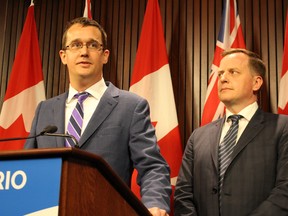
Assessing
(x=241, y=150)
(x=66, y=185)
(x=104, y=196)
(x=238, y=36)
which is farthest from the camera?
(x=238, y=36)

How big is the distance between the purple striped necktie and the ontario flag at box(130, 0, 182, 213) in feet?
3.71

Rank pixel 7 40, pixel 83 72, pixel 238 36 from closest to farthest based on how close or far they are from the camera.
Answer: pixel 83 72
pixel 238 36
pixel 7 40

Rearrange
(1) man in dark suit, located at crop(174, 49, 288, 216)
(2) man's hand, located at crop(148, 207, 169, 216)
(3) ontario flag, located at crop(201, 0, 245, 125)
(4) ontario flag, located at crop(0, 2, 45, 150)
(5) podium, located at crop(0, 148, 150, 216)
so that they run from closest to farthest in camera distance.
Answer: (5) podium, located at crop(0, 148, 150, 216)
(2) man's hand, located at crop(148, 207, 169, 216)
(1) man in dark suit, located at crop(174, 49, 288, 216)
(3) ontario flag, located at crop(201, 0, 245, 125)
(4) ontario flag, located at crop(0, 2, 45, 150)

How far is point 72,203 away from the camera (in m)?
1.16

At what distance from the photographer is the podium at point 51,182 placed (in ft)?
3.78

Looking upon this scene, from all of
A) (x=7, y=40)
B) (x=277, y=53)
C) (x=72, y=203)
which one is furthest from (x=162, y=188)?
(x=7, y=40)

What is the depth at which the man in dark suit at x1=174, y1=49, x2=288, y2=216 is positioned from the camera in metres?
2.45

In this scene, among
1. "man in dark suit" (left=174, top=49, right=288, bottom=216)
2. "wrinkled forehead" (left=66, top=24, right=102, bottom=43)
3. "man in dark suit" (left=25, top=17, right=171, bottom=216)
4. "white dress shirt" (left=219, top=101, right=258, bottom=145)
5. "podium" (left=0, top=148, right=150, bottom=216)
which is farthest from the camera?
"white dress shirt" (left=219, top=101, right=258, bottom=145)

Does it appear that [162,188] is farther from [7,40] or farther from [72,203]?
[7,40]

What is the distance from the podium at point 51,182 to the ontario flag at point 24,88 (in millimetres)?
2368

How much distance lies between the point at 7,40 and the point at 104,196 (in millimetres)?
3217

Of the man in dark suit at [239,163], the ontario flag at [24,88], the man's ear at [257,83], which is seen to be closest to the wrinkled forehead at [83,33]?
the man in dark suit at [239,163]

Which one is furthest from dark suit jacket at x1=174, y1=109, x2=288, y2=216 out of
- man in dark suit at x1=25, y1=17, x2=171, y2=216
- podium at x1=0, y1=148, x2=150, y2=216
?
podium at x1=0, y1=148, x2=150, y2=216

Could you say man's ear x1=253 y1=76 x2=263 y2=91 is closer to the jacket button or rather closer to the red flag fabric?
the jacket button
